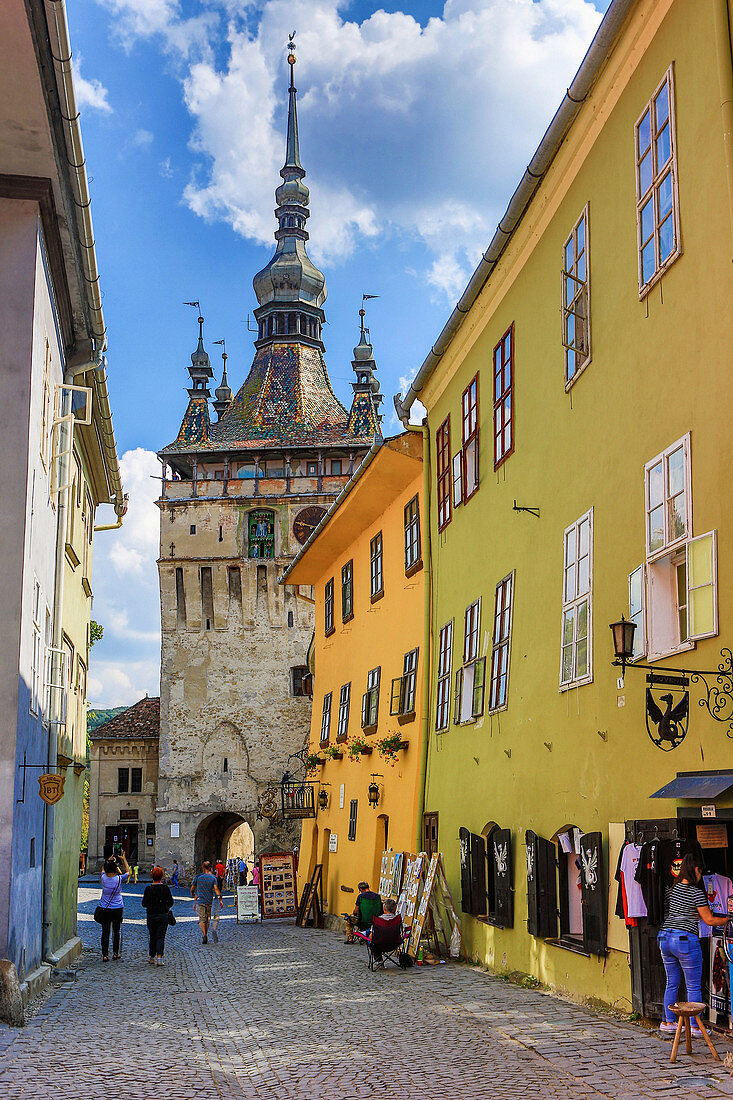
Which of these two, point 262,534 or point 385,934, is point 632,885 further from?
point 262,534

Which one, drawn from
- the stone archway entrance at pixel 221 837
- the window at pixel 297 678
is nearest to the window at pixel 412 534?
the window at pixel 297 678

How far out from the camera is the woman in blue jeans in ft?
25.5

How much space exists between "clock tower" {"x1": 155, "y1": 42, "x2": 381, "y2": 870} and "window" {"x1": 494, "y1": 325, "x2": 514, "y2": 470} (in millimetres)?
32940

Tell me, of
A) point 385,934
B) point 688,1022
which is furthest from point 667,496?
point 385,934

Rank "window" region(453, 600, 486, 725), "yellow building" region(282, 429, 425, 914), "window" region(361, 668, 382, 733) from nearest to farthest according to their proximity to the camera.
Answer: "window" region(453, 600, 486, 725), "yellow building" region(282, 429, 425, 914), "window" region(361, 668, 382, 733)

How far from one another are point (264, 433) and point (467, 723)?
138ft

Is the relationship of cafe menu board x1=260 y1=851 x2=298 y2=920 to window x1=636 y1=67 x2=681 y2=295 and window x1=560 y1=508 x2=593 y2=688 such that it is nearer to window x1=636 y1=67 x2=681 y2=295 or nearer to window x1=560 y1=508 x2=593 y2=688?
window x1=560 y1=508 x2=593 y2=688

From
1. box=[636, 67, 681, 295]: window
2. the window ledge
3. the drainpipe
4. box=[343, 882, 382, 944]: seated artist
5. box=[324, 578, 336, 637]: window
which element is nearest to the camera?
box=[636, 67, 681, 295]: window

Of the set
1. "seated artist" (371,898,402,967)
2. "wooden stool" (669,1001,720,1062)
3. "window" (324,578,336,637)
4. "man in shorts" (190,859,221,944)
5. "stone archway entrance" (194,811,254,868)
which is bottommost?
"stone archway entrance" (194,811,254,868)

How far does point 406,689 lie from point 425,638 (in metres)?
1.74

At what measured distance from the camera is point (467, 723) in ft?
51.0

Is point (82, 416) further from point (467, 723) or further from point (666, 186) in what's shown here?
point (666, 186)

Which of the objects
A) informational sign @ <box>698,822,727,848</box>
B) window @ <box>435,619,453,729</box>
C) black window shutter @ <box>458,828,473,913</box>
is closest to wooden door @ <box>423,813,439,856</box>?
window @ <box>435,619,453,729</box>

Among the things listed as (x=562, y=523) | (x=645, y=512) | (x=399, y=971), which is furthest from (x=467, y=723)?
(x=645, y=512)
